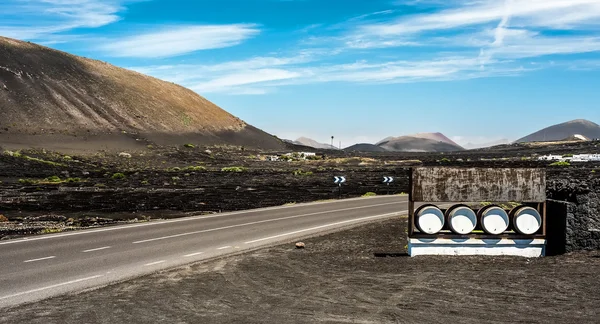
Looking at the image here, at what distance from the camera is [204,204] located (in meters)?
39.9

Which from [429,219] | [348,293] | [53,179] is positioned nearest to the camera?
[348,293]

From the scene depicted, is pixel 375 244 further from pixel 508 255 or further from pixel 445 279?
pixel 445 279

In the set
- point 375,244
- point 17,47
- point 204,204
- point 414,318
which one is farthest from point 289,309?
point 17,47

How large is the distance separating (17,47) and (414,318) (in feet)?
546

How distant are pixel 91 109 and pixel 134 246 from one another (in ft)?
432

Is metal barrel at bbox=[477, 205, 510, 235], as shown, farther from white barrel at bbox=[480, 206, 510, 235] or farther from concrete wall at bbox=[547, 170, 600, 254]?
concrete wall at bbox=[547, 170, 600, 254]

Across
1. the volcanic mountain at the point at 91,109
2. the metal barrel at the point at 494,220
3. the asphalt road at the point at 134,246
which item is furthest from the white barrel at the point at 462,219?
the volcanic mountain at the point at 91,109

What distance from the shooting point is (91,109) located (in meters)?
140

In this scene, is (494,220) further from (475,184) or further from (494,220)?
(475,184)

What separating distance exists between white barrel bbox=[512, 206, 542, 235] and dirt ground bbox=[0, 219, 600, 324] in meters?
0.80

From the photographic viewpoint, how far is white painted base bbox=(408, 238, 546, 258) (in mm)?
15195

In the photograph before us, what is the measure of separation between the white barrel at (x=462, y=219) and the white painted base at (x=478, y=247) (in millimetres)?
314

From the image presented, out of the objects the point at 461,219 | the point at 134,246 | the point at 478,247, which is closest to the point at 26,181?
the point at 134,246

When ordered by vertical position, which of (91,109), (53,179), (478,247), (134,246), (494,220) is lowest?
(134,246)
